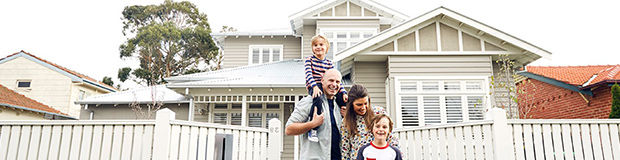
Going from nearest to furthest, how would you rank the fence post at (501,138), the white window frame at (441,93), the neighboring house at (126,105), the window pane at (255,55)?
1. the fence post at (501,138)
2. the white window frame at (441,93)
3. the neighboring house at (126,105)
4. the window pane at (255,55)

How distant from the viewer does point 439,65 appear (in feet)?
26.8

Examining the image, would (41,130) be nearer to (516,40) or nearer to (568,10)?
(516,40)

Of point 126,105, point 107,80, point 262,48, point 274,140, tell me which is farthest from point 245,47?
point 107,80

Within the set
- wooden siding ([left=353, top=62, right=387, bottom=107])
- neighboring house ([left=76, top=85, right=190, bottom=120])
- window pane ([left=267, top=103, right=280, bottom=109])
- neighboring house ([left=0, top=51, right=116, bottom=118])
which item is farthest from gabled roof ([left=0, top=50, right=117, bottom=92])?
wooden siding ([left=353, top=62, right=387, bottom=107])

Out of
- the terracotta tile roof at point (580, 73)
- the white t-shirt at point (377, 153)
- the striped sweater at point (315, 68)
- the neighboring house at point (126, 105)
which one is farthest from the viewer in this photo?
the neighboring house at point (126, 105)

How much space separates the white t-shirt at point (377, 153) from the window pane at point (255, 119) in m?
9.09

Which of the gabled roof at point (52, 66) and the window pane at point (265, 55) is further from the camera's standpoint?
the gabled roof at point (52, 66)

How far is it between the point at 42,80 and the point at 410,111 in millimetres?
19931

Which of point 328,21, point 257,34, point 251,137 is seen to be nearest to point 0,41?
point 257,34

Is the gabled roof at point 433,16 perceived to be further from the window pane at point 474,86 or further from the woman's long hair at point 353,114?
the woman's long hair at point 353,114

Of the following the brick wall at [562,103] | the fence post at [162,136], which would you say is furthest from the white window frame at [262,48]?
the fence post at [162,136]

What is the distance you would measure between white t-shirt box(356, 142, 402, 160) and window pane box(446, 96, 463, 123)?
6002mm

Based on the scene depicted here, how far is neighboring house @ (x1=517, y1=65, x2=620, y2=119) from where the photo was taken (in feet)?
27.2

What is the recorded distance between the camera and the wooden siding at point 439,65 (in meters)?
8.10
